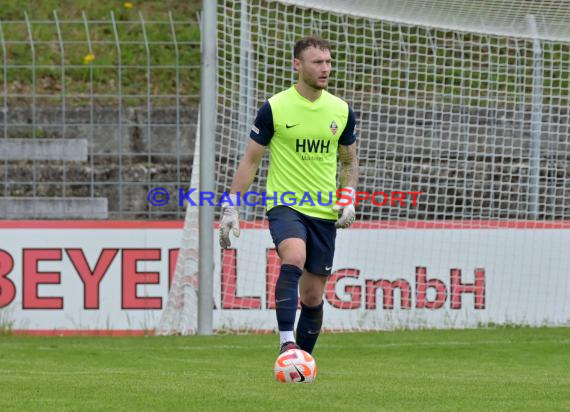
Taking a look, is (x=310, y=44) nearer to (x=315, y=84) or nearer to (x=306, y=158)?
(x=315, y=84)

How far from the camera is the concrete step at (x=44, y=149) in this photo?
45.9 feet

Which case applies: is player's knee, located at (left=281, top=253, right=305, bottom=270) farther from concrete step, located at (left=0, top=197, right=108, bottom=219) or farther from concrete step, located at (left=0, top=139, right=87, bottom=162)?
concrete step, located at (left=0, top=139, right=87, bottom=162)

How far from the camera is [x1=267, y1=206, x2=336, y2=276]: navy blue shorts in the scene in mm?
6973

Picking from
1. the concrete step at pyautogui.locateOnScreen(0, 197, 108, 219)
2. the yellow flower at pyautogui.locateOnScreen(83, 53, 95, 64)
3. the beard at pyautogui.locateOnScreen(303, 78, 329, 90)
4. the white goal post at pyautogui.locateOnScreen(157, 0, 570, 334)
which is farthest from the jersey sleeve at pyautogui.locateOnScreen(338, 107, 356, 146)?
the yellow flower at pyautogui.locateOnScreen(83, 53, 95, 64)

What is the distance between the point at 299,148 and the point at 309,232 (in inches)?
19.7

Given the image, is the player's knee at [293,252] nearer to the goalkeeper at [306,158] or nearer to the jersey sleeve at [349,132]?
the goalkeeper at [306,158]

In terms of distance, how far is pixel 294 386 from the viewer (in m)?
6.30

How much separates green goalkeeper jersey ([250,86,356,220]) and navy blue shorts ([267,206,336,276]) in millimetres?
45

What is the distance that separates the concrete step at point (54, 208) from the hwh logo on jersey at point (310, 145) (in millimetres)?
6785

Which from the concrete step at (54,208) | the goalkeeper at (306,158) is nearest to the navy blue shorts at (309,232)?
the goalkeeper at (306,158)

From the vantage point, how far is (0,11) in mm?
18984

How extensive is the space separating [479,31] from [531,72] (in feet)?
5.04

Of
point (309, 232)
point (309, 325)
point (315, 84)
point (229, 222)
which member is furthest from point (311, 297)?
point (315, 84)

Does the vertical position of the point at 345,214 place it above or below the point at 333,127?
below
